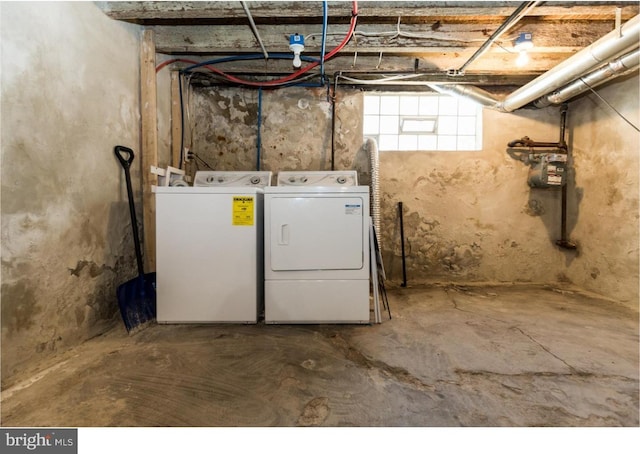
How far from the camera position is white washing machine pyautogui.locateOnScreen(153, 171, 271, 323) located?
2.00 metres

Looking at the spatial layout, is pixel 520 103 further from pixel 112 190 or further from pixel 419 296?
pixel 112 190

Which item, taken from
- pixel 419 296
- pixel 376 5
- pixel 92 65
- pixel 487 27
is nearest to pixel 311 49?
pixel 376 5

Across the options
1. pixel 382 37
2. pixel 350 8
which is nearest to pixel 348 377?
pixel 350 8

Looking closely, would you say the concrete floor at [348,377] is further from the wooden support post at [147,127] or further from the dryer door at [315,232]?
the wooden support post at [147,127]

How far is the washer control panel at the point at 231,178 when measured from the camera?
284 cm

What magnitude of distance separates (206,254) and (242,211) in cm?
40

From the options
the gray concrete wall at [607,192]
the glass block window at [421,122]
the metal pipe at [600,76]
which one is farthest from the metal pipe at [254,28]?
the gray concrete wall at [607,192]

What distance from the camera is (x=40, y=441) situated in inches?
41.5

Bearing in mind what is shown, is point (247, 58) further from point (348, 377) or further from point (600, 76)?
point (600, 76)

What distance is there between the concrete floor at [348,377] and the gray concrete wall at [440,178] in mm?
1084

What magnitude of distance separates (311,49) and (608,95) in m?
2.87

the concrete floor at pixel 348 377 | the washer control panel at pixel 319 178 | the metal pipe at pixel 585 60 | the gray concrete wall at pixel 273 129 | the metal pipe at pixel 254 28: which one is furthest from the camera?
the gray concrete wall at pixel 273 129

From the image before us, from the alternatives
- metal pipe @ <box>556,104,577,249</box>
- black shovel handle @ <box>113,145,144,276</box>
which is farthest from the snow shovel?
metal pipe @ <box>556,104,577,249</box>

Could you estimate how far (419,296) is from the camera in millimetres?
2793
